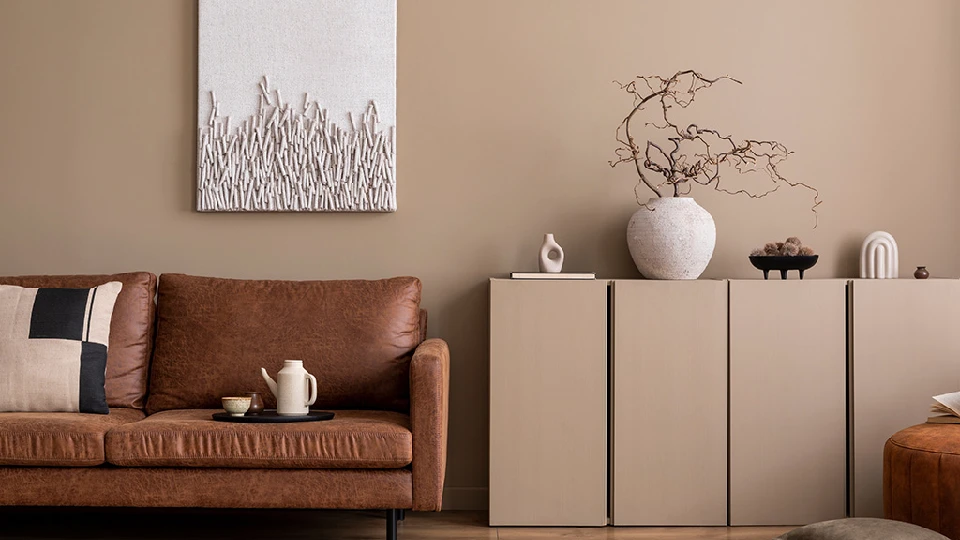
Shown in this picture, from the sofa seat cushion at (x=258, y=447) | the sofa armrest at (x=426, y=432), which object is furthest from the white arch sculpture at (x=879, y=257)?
the sofa seat cushion at (x=258, y=447)

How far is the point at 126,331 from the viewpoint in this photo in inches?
132

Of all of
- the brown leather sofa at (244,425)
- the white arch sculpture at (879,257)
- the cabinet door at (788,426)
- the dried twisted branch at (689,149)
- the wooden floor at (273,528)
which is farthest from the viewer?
the dried twisted branch at (689,149)

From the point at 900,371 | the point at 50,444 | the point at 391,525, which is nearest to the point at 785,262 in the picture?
the point at 900,371

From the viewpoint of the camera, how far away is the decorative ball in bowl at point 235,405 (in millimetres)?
2975

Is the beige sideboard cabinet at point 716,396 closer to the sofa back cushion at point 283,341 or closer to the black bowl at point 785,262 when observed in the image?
the black bowl at point 785,262

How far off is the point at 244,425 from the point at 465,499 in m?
1.18

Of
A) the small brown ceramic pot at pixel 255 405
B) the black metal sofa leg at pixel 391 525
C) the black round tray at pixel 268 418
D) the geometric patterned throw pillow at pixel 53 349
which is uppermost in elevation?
the geometric patterned throw pillow at pixel 53 349

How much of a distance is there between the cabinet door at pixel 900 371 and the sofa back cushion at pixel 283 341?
1588 mm

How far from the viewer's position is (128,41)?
376 centimetres

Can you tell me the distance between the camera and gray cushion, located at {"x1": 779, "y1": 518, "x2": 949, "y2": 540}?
2375 millimetres

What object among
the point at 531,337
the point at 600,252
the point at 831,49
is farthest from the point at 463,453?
the point at 831,49

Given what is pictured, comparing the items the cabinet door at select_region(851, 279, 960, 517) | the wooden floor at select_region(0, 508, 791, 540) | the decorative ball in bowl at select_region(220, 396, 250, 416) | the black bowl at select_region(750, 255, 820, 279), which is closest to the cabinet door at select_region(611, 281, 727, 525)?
the wooden floor at select_region(0, 508, 791, 540)

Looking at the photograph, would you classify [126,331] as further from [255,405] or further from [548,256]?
[548,256]

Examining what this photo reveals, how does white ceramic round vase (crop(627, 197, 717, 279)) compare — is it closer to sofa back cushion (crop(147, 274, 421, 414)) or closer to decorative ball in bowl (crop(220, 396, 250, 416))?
sofa back cushion (crop(147, 274, 421, 414))
